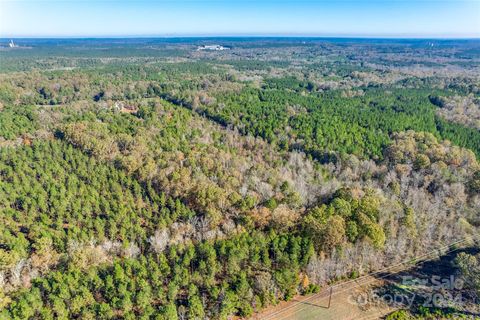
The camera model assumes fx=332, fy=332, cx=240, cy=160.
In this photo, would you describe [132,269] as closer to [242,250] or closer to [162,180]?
[242,250]

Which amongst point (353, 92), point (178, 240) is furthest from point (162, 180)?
point (353, 92)

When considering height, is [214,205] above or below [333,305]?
above

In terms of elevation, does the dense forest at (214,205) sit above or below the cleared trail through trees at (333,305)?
above

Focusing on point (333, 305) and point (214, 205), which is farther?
point (214, 205)

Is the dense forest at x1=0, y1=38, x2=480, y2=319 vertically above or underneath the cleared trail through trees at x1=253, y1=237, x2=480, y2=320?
above
